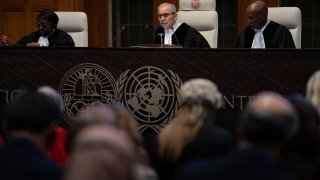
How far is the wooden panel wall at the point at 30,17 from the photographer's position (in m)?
11.7

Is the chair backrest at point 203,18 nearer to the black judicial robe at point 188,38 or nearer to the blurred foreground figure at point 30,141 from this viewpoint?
the black judicial robe at point 188,38

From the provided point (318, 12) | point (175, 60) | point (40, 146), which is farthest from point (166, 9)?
point (40, 146)

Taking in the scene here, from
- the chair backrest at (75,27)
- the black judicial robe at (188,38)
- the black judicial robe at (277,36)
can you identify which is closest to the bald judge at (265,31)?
the black judicial robe at (277,36)

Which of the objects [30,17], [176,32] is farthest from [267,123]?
[30,17]

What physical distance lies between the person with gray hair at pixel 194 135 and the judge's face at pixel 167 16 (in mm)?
5387

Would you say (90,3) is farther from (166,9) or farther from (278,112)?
(278,112)

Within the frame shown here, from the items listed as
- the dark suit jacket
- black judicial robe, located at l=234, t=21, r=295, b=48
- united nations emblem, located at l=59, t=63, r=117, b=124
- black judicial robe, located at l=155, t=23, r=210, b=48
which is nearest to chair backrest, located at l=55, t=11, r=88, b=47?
black judicial robe, located at l=155, t=23, r=210, b=48

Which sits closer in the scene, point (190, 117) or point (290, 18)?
point (190, 117)

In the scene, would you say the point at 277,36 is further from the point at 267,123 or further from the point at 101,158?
the point at 101,158

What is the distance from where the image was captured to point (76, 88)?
7234 mm

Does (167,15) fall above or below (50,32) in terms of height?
above

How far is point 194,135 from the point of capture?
3.62 meters

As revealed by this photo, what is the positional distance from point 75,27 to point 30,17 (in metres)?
2.29

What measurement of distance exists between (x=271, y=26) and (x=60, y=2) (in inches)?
147
